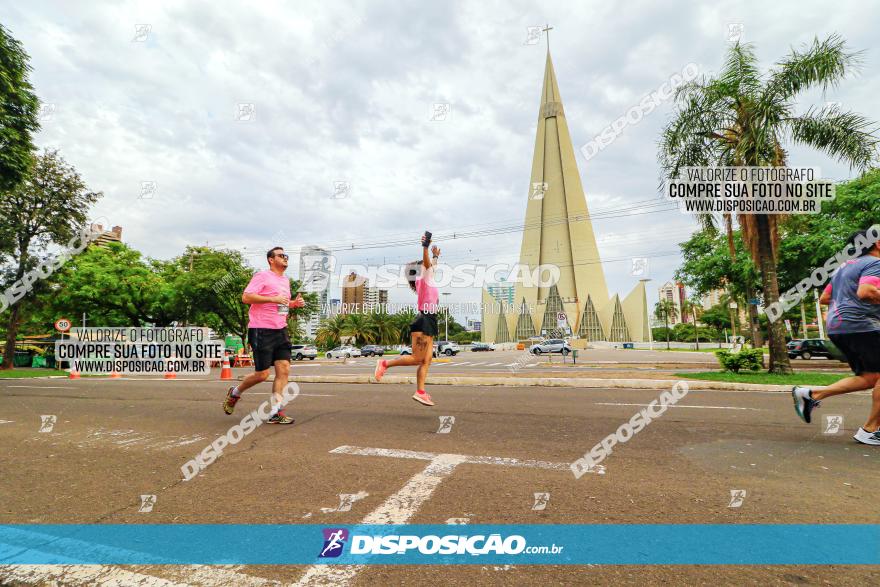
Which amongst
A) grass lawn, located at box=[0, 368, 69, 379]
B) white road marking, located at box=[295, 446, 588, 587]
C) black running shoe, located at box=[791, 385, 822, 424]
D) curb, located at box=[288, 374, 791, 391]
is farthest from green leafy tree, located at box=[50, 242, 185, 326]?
black running shoe, located at box=[791, 385, 822, 424]

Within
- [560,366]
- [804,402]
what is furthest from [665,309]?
[804,402]

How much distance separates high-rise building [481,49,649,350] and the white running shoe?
79.2 meters

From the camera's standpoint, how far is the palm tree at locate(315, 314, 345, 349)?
63.3m

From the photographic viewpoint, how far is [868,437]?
4.02 m

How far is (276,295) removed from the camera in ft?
16.8

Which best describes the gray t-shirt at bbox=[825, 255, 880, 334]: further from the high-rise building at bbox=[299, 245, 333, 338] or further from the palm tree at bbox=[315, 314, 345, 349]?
the palm tree at bbox=[315, 314, 345, 349]

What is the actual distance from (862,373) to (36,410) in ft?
36.2

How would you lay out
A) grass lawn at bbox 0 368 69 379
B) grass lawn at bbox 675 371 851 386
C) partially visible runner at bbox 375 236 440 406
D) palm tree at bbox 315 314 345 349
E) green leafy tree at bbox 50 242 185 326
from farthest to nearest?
palm tree at bbox 315 314 345 349, green leafy tree at bbox 50 242 185 326, grass lawn at bbox 0 368 69 379, grass lawn at bbox 675 371 851 386, partially visible runner at bbox 375 236 440 406

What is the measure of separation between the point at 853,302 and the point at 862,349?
1.49 ft

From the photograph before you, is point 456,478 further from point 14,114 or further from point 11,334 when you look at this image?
point 11,334

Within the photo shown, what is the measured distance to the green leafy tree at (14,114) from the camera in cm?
1108

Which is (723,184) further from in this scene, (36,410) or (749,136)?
(36,410)

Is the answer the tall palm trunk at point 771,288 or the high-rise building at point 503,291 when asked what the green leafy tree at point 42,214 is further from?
the high-rise building at point 503,291

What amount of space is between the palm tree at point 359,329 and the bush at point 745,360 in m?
54.3
